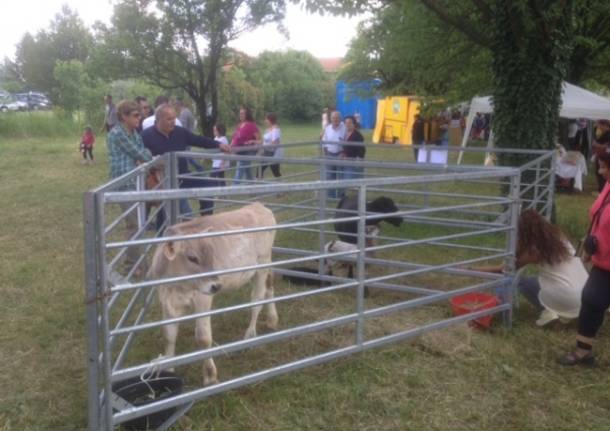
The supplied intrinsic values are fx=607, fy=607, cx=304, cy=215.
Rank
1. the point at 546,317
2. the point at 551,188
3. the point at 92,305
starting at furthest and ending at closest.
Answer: the point at 551,188 → the point at 546,317 → the point at 92,305

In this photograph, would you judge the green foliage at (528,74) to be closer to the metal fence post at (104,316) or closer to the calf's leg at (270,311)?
the calf's leg at (270,311)

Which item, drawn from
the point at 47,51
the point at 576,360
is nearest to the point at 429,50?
the point at 576,360

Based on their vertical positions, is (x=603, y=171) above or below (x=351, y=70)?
below

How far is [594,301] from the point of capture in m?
4.58

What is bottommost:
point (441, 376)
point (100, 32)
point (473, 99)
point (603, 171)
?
point (441, 376)

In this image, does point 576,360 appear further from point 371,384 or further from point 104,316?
point 104,316

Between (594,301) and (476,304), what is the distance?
1136mm

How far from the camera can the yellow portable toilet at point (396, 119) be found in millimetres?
25922

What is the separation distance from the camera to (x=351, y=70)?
2445cm

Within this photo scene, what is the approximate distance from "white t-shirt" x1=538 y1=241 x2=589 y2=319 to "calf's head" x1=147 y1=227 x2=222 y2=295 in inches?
120

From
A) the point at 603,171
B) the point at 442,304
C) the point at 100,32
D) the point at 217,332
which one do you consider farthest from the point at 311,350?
the point at 100,32

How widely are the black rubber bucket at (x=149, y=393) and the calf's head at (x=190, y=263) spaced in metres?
0.60

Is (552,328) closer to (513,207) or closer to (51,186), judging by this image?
(513,207)

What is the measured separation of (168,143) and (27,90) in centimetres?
5510
